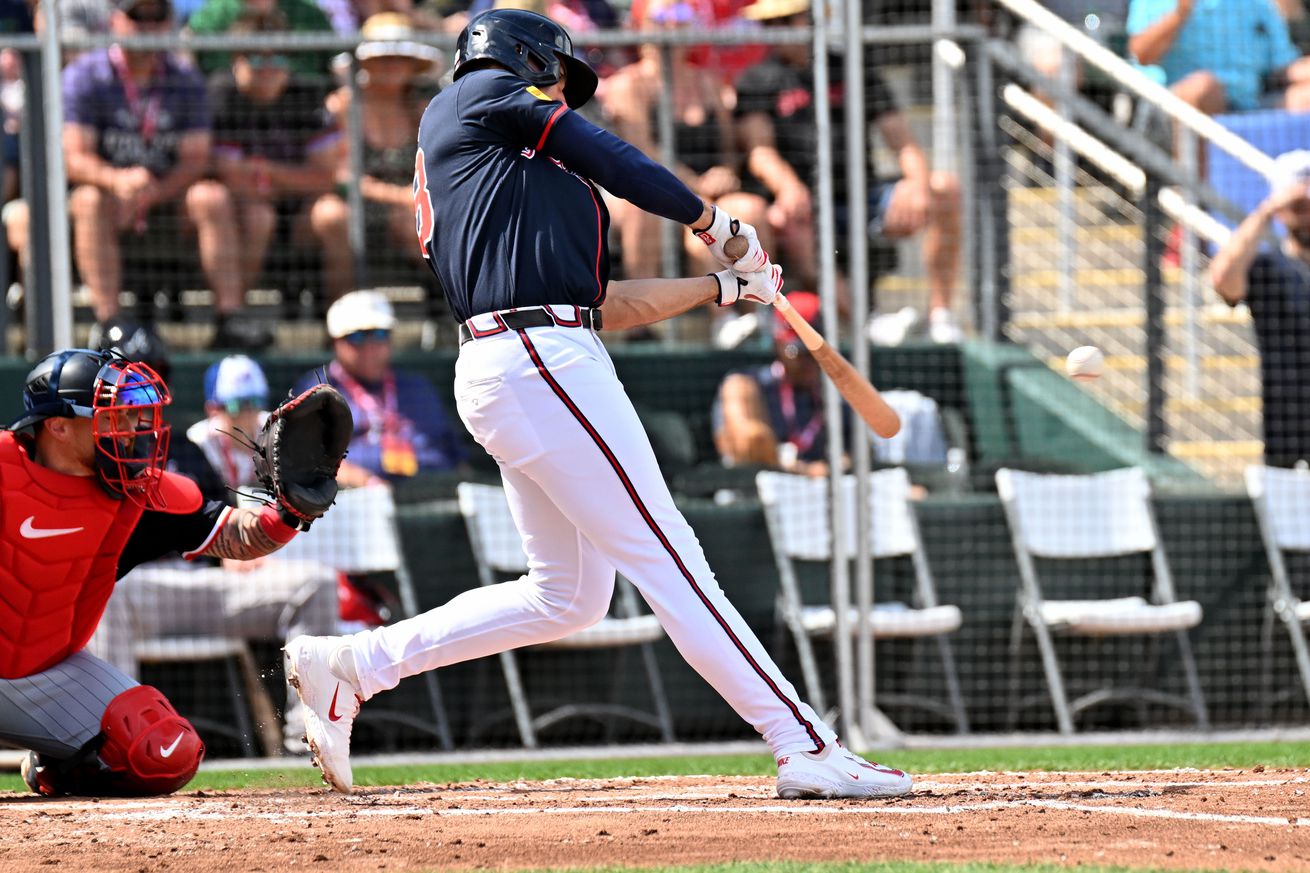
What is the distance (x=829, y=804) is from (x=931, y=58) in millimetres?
4942

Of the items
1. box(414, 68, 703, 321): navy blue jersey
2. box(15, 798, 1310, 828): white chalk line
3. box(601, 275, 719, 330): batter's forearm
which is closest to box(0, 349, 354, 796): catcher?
box(15, 798, 1310, 828): white chalk line

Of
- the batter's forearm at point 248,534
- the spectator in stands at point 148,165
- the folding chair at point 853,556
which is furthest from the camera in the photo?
the spectator in stands at point 148,165

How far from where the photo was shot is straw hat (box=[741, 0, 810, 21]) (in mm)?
8469

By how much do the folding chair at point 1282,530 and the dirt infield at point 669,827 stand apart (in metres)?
2.98

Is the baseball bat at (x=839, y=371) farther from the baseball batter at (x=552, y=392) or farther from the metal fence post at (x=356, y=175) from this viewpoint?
the metal fence post at (x=356, y=175)

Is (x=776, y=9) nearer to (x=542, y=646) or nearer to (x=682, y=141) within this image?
(x=682, y=141)

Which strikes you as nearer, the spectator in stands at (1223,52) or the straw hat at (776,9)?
the straw hat at (776,9)

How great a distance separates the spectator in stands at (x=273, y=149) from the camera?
813cm

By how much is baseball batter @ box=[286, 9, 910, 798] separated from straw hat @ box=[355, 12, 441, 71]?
3032mm

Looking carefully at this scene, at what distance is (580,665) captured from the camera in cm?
760

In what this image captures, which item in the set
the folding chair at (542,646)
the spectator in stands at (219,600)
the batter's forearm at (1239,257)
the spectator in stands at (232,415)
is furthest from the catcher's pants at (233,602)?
the batter's forearm at (1239,257)

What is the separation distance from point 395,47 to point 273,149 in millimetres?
845

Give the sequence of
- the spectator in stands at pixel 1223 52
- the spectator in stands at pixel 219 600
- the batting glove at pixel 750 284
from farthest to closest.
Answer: the spectator in stands at pixel 1223 52
the spectator in stands at pixel 219 600
the batting glove at pixel 750 284

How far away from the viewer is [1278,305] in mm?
8102
